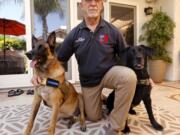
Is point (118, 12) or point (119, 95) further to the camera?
point (118, 12)

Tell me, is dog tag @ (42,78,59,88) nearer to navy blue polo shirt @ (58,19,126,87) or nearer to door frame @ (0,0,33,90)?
navy blue polo shirt @ (58,19,126,87)

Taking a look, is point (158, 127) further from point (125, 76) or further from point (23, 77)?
point (23, 77)

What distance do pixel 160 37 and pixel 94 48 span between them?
327 centimetres

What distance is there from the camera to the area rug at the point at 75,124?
198cm

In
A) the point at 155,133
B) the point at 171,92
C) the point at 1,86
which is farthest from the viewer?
the point at 1,86

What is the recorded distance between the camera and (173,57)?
500 centimetres

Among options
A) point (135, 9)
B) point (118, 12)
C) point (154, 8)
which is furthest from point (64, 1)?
point (154, 8)

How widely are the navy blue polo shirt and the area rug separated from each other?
0.45 meters

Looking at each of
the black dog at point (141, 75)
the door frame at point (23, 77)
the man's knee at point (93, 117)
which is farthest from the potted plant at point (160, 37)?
the man's knee at point (93, 117)

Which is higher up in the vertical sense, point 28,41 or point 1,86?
point 28,41

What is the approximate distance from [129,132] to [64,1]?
10.9ft

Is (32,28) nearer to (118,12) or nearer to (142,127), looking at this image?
(118,12)

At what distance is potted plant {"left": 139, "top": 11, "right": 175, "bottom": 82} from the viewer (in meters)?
4.78

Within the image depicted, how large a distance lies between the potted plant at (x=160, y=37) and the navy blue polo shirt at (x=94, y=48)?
9.58ft
